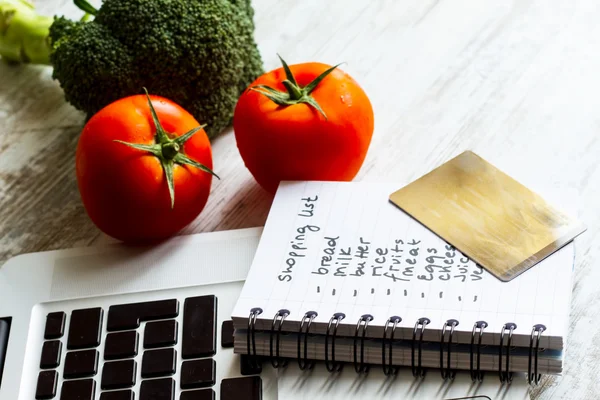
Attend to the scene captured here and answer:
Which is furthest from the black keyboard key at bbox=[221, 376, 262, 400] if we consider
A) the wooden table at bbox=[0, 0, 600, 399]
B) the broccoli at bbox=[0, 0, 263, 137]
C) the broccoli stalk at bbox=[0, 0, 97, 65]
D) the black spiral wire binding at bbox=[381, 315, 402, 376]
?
the broccoli stalk at bbox=[0, 0, 97, 65]

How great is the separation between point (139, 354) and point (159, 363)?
0.02 metres

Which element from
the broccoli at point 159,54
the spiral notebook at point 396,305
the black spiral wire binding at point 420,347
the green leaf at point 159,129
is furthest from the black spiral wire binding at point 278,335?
the broccoli at point 159,54

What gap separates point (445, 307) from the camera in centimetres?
63

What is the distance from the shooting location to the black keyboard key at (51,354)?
676mm

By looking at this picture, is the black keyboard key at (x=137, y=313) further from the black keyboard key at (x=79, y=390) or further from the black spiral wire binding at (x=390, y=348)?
the black spiral wire binding at (x=390, y=348)

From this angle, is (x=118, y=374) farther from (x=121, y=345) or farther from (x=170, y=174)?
(x=170, y=174)

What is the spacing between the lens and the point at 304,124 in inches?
28.7

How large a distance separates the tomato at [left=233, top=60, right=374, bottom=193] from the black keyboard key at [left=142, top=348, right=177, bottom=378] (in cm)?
21

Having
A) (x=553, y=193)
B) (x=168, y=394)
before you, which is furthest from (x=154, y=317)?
(x=553, y=193)

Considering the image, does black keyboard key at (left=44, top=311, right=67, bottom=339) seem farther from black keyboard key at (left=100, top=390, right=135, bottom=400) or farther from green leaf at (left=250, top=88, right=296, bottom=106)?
green leaf at (left=250, top=88, right=296, bottom=106)

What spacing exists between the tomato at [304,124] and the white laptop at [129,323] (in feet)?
0.26

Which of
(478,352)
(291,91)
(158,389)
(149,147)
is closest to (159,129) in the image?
(149,147)

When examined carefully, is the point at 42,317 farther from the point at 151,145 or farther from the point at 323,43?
the point at 323,43

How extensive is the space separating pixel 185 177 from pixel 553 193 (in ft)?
1.13
